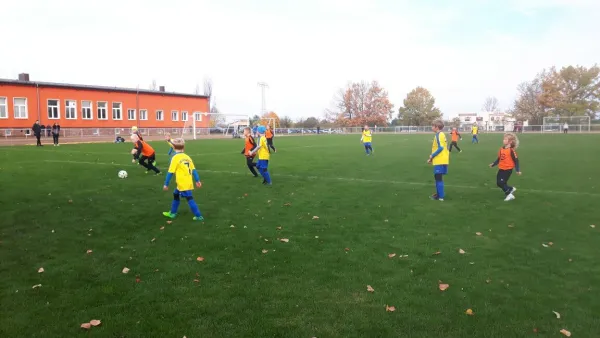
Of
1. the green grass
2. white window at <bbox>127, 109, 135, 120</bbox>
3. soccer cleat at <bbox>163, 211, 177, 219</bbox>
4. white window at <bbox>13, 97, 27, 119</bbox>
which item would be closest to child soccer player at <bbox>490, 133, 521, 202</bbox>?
the green grass

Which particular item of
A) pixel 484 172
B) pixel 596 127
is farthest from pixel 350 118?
pixel 484 172

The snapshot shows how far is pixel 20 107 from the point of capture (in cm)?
4522

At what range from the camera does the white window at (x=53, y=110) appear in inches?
1877

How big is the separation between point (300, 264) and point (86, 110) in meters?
53.2

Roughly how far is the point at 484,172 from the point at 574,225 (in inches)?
321

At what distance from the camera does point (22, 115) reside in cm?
4531

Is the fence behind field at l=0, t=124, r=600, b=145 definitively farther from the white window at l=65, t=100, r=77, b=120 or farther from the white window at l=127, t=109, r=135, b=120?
the white window at l=65, t=100, r=77, b=120

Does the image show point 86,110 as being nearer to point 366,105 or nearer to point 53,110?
point 53,110

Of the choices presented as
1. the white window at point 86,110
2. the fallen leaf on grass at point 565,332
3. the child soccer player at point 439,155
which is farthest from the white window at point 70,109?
the fallen leaf on grass at point 565,332

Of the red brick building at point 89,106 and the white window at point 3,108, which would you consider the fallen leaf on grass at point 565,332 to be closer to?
the red brick building at point 89,106

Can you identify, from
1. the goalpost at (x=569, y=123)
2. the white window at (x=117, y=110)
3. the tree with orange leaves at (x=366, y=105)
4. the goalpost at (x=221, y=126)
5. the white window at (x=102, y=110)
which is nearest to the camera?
the white window at (x=102, y=110)

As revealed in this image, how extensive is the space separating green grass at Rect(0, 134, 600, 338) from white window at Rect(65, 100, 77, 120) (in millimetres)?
43310

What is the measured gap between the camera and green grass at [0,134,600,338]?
4.21 metres


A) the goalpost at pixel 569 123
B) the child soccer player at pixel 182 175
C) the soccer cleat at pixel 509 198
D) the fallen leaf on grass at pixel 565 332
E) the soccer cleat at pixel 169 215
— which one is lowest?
the fallen leaf on grass at pixel 565 332
